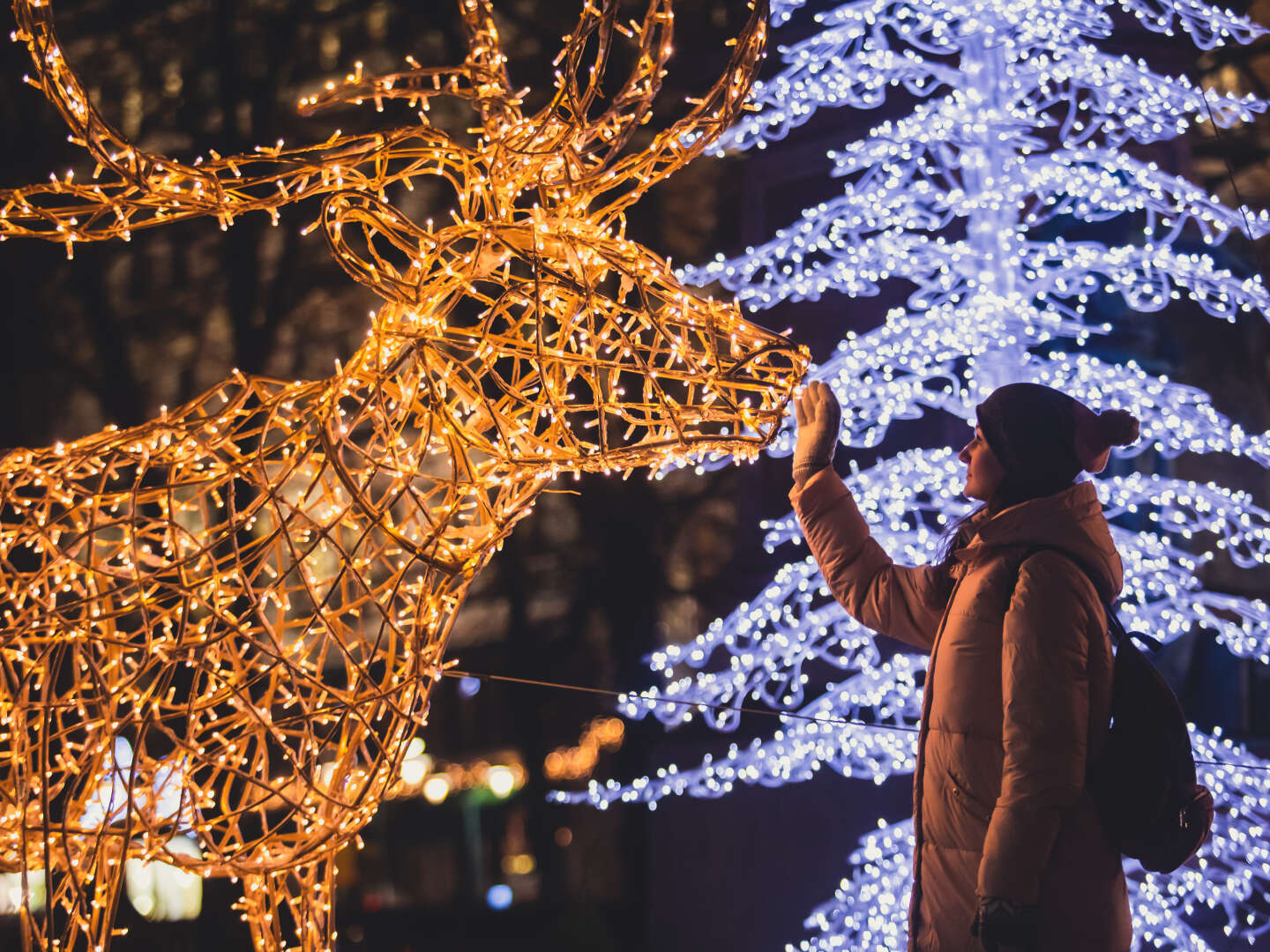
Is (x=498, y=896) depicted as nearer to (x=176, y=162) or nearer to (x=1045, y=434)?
(x=1045, y=434)

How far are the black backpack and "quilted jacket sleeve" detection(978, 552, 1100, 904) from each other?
0.07 meters

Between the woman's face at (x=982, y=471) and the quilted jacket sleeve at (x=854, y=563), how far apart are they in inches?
11.5

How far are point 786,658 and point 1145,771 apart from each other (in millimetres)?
1524

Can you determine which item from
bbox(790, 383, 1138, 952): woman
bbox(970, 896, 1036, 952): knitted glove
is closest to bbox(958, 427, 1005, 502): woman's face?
bbox(790, 383, 1138, 952): woman

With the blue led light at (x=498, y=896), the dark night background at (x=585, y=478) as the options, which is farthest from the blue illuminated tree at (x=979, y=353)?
the blue led light at (x=498, y=896)

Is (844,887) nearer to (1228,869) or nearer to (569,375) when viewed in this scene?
(1228,869)

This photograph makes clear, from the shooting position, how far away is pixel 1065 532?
1.99m

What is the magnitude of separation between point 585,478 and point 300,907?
122 inches

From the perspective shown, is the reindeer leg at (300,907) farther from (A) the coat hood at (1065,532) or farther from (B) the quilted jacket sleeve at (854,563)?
(A) the coat hood at (1065,532)

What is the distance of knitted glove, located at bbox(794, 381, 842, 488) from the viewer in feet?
7.90

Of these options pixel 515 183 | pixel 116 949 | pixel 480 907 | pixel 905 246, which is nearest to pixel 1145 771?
pixel 515 183

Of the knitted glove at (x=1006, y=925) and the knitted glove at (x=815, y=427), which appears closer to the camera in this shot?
the knitted glove at (x=1006, y=925)

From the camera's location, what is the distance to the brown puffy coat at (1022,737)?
1.84m

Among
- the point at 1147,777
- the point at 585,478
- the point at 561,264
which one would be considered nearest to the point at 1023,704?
the point at 1147,777
